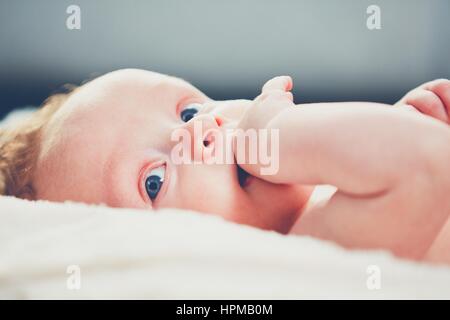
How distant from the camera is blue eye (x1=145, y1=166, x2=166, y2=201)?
0.73 metres

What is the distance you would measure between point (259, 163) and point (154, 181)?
0.57 feet

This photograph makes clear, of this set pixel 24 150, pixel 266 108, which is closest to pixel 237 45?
pixel 266 108

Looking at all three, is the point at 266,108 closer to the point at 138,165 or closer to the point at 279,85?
the point at 279,85

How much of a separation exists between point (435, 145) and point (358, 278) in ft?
0.56

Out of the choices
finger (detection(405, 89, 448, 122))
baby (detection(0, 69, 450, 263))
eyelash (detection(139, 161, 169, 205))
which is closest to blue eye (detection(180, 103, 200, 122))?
baby (detection(0, 69, 450, 263))

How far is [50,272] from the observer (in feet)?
1.82

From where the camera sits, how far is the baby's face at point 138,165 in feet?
2.24

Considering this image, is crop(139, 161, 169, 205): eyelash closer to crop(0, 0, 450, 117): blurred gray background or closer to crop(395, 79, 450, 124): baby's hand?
crop(0, 0, 450, 117): blurred gray background

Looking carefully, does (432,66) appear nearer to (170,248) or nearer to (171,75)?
(171,75)

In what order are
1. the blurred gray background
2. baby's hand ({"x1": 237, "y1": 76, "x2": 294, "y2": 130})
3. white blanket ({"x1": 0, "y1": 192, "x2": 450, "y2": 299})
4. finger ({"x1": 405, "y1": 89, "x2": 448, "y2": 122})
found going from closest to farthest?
white blanket ({"x1": 0, "y1": 192, "x2": 450, "y2": 299})
baby's hand ({"x1": 237, "y1": 76, "x2": 294, "y2": 130})
finger ({"x1": 405, "y1": 89, "x2": 448, "y2": 122})
the blurred gray background

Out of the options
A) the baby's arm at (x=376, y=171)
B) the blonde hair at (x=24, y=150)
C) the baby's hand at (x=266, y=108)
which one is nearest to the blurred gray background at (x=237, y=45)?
the blonde hair at (x=24, y=150)

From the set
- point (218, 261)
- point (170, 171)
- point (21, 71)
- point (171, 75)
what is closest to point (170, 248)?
point (218, 261)

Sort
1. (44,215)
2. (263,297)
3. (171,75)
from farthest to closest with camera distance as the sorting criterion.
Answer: (171,75), (44,215), (263,297)

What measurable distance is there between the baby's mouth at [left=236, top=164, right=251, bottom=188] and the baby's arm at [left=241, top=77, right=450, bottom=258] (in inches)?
4.4
